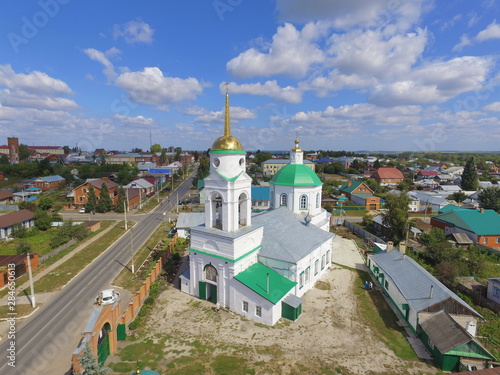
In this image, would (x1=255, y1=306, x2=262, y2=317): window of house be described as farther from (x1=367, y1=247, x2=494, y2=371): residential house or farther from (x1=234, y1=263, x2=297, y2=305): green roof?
(x1=367, y1=247, x2=494, y2=371): residential house

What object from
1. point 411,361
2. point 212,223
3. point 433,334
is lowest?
point 411,361

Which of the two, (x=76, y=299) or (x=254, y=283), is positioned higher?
(x=254, y=283)

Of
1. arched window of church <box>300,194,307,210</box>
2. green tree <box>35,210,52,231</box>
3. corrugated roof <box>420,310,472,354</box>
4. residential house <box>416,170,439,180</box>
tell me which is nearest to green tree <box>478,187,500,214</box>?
arched window of church <box>300,194,307,210</box>

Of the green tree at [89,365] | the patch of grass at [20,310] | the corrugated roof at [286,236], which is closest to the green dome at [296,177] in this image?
the corrugated roof at [286,236]

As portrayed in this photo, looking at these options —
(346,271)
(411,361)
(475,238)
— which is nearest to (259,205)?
(346,271)

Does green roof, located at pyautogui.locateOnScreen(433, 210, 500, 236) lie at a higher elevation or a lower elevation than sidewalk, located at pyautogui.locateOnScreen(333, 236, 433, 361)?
higher

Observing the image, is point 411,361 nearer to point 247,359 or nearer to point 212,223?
point 247,359
